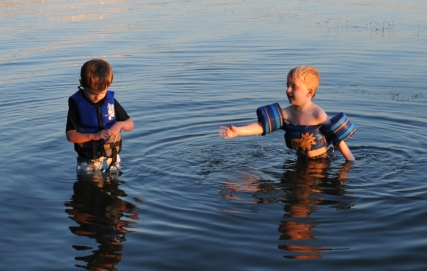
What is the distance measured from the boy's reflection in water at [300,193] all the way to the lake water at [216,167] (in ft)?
0.07

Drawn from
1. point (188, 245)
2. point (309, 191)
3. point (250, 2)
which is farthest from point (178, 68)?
point (250, 2)

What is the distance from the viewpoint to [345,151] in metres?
8.45

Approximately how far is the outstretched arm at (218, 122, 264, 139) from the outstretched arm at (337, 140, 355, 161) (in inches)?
39.8

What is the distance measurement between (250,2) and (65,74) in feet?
53.0

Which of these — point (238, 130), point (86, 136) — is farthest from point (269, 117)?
point (86, 136)

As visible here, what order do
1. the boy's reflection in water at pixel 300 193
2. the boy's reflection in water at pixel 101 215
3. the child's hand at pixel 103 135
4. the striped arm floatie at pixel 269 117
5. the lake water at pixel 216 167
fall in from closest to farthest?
1. the boy's reflection in water at pixel 101 215
2. the lake water at pixel 216 167
3. the boy's reflection in water at pixel 300 193
4. the child's hand at pixel 103 135
5. the striped arm floatie at pixel 269 117

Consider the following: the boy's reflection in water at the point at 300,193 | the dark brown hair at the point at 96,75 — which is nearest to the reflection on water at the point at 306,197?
the boy's reflection in water at the point at 300,193

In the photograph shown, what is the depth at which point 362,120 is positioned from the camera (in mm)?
10469

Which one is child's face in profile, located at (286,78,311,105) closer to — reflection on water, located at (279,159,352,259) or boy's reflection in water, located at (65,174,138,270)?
reflection on water, located at (279,159,352,259)

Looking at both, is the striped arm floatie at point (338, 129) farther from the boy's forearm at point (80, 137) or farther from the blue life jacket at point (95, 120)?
the boy's forearm at point (80, 137)

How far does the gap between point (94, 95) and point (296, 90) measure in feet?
7.84

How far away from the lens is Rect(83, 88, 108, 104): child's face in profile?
7129mm

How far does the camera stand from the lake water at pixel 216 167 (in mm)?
5922

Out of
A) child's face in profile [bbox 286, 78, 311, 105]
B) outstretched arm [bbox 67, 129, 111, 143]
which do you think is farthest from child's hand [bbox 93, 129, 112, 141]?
child's face in profile [bbox 286, 78, 311, 105]
